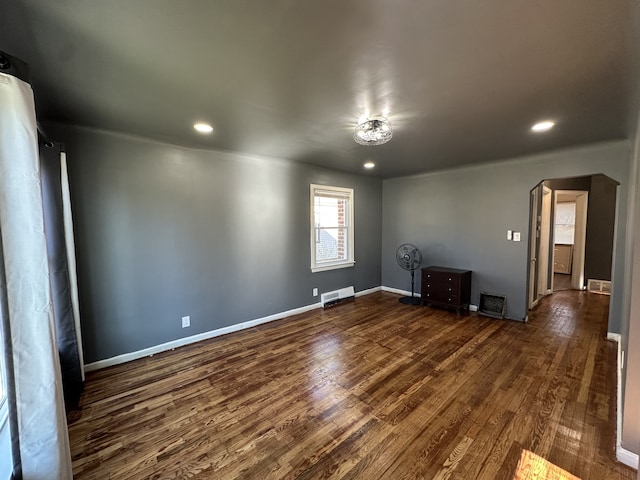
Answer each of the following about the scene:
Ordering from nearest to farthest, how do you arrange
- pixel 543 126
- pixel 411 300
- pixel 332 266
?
pixel 543 126 → pixel 332 266 → pixel 411 300

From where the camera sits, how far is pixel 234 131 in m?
2.66

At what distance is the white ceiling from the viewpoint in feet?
3.80

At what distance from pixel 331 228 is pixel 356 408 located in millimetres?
3089

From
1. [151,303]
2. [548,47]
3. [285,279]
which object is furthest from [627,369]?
[151,303]

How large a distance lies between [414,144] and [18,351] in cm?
351

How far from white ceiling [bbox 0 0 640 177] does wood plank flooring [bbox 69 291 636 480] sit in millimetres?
2365

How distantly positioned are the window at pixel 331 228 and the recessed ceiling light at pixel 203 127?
6.40 ft

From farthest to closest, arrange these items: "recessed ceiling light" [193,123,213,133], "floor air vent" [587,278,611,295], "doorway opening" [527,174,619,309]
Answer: "floor air vent" [587,278,611,295] < "doorway opening" [527,174,619,309] < "recessed ceiling light" [193,123,213,133]

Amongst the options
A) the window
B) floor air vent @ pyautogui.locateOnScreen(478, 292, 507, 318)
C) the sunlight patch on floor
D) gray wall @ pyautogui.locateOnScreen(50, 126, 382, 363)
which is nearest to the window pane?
the window

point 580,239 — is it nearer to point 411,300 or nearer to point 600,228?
point 600,228

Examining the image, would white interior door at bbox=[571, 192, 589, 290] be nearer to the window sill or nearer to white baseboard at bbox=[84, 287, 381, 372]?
the window sill

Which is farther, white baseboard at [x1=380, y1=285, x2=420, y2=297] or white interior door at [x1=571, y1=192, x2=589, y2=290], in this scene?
white interior door at [x1=571, y1=192, x2=589, y2=290]

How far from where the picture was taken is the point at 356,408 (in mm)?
2053

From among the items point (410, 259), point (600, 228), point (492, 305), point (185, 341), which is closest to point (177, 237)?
point (185, 341)
